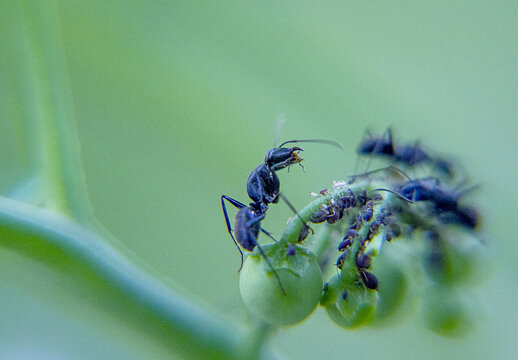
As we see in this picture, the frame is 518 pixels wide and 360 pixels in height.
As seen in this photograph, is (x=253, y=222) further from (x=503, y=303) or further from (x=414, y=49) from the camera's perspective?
(x=414, y=49)

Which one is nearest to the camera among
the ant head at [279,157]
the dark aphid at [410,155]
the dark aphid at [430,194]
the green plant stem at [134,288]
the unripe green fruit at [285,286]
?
the unripe green fruit at [285,286]

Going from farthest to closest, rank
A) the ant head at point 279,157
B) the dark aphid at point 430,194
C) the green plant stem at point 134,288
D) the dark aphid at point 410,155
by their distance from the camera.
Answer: the dark aphid at point 410,155 → the ant head at point 279,157 → the dark aphid at point 430,194 → the green plant stem at point 134,288

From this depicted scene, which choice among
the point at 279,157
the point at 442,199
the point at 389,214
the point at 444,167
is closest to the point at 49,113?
the point at 279,157

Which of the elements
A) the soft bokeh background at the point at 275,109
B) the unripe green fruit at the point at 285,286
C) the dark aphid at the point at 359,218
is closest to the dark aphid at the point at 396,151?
the soft bokeh background at the point at 275,109

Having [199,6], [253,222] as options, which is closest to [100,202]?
[199,6]

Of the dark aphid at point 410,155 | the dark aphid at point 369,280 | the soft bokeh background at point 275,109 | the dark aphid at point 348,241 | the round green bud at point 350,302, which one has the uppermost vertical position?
the dark aphid at point 348,241

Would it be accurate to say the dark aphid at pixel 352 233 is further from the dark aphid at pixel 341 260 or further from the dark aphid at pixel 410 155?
the dark aphid at pixel 410 155

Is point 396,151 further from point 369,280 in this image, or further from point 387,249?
point 369,280
